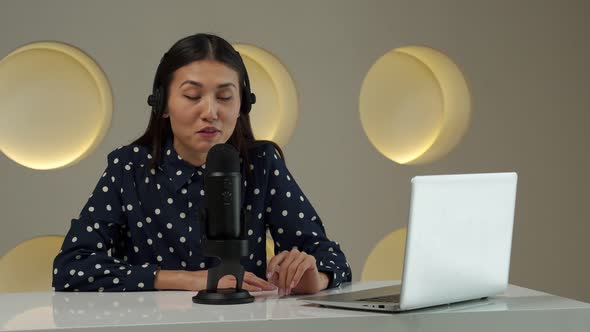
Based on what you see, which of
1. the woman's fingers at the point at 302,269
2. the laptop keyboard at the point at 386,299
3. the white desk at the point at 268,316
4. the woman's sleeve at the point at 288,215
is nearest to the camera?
the white desk at the point at 268,316

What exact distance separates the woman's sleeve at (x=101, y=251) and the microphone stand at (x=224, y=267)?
28 cm

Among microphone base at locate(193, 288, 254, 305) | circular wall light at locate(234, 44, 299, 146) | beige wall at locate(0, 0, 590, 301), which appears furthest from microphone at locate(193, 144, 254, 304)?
circular wall light at locate(234, 44, 299, 146)

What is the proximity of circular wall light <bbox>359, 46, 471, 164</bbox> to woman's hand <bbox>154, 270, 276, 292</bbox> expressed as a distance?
1834 mm

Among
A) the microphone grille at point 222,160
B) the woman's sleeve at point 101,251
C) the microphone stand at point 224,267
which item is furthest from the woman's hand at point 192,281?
the microphone grille at point 222,160

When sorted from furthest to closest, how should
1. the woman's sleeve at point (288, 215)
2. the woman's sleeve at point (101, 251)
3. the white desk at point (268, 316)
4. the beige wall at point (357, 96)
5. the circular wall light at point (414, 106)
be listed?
the circular wall light at point (414, 106) → the beige wall at point (357, 96) → the woman's sleeve at point (288, 215) → the woman's sleeve at point (101, 251) → the white desk at point (268, 316)

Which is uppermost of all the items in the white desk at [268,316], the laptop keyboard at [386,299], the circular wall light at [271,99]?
the circular wall light at [271,99]

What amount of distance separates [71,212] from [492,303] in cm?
187

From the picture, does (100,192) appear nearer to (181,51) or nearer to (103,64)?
(181,51)

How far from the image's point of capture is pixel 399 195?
3396 millimetres

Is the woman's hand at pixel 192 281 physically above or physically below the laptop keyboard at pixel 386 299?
below

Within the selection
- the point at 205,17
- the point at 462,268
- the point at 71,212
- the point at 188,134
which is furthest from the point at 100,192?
the point at 205,17

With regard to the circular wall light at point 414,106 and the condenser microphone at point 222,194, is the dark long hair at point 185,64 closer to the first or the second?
the condenser microphone at point 222,194

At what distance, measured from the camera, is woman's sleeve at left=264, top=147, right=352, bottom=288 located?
2.02 meters

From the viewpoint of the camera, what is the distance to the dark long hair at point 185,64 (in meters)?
1.96
